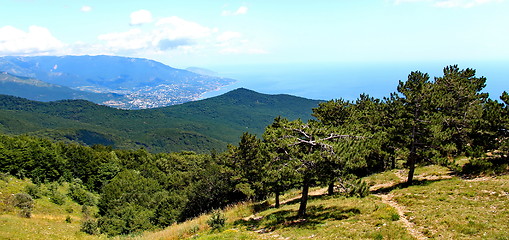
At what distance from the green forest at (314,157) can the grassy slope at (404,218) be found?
1469mm

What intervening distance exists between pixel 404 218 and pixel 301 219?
18.3ft

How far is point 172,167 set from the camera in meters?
82.3

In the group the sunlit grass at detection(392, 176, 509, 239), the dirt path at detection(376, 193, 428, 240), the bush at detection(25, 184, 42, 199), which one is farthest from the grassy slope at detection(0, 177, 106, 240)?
the sunlit grass at detection(392, 176, 509, 239)

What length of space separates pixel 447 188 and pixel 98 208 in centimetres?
5004

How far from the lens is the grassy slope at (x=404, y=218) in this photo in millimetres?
11422

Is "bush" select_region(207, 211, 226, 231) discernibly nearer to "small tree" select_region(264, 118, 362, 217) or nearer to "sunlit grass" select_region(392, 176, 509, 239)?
"small tree" select_region(264, 118, 362, 217)

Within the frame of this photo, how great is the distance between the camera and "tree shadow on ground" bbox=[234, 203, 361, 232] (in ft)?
51.1

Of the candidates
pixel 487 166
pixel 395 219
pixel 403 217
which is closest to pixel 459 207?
pixel 403 217

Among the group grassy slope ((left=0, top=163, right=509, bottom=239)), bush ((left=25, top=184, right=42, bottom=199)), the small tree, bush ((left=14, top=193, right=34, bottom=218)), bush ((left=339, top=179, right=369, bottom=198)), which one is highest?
the small tree

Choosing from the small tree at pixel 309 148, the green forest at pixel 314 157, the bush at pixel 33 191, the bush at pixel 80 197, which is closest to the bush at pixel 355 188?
the green forest at pixel 314 157

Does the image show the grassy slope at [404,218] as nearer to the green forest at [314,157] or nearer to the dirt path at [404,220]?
the dirt path at [404,220]

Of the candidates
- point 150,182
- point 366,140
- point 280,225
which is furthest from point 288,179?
point 150,182

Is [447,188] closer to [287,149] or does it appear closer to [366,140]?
[366,140]

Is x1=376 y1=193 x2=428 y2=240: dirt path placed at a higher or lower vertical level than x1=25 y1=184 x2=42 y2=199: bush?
higher
